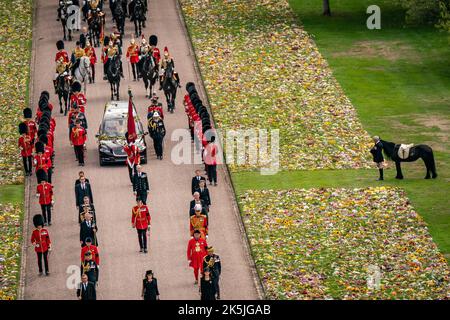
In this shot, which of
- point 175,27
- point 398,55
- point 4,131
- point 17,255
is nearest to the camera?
point 17,255

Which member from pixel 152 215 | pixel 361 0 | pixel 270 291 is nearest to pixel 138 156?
pixel 152 215

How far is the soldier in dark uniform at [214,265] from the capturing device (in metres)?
47.5

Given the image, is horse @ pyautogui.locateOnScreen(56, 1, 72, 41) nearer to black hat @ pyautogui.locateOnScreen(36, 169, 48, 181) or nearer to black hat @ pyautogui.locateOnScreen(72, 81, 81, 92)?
black hat @ pyautogui.locateOnScreen(72, 81, 81, 92)

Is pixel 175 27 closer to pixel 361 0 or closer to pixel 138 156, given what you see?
pixel 361 0

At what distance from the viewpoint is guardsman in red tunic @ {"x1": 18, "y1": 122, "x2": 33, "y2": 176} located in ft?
198

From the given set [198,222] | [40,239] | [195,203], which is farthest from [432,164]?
[40,239]

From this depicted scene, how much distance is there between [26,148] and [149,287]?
50.3 feet

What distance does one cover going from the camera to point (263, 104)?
6938 cm

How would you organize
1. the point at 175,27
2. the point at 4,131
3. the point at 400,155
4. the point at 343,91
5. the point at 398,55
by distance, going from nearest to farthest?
the point at 400,155
the point at 4,131
the point at 343,91
the point at 398,55
the point at 175,27

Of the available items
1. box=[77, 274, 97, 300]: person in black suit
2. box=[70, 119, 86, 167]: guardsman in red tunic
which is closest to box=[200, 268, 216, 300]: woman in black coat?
box=[77, 274, 97, 300]: person in black suit

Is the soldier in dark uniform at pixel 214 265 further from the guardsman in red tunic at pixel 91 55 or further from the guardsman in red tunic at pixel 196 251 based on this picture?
the guardsman in red tunic at pixel 91 55

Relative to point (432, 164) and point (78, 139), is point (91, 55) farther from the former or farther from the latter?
point (432, 164)

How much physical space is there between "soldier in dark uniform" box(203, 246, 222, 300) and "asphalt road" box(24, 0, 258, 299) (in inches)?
48.2

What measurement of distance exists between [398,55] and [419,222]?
75.4 feet
